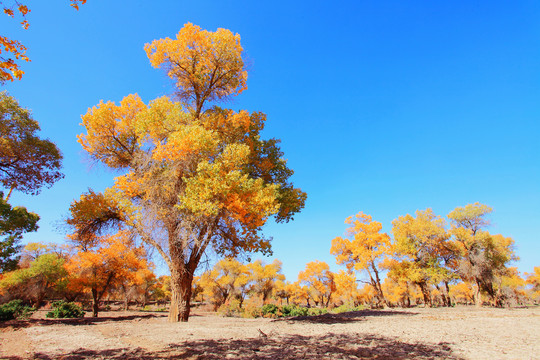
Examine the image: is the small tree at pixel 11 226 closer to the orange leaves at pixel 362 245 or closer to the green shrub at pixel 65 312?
the green shrub at pixel 65 312

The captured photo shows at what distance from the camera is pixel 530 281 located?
5116 cm

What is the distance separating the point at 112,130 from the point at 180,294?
7.50m

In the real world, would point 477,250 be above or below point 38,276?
above

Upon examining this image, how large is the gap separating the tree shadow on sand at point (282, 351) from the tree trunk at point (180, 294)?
15.5 feet

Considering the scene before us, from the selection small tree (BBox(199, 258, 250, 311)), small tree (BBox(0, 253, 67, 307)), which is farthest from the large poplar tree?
small tree (BBox(199, 258, 250, 311))

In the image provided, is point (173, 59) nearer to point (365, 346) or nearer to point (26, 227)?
point (365, 346)

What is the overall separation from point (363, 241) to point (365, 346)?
19.1 meters

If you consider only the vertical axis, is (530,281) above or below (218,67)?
below

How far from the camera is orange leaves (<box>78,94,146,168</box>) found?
392 inches

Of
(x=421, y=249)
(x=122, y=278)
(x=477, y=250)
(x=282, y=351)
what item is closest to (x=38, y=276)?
(x=122, y=278)

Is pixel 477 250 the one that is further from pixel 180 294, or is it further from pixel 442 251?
pixel 180 294

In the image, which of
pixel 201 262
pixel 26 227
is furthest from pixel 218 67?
pixel 26 227

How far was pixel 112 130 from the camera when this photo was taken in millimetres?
10266

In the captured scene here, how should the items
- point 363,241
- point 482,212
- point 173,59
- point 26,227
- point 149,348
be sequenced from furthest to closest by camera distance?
point 482,212, point 363,241, point 26,227, point 173,59, point 149,348
